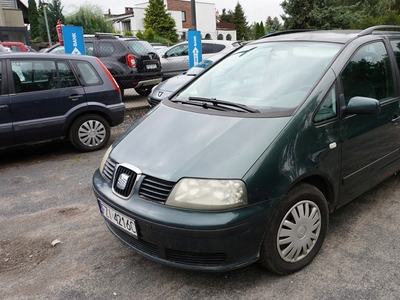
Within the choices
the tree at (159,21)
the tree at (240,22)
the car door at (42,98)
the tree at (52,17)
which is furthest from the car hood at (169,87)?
the tree at (240,22)

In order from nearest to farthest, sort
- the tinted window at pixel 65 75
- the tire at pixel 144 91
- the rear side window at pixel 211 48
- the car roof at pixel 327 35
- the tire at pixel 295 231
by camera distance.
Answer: the tire at pixel 295 231
the car roof at pixel 327 35
the tinted window at pixel 65 75
the tire at pixel 144 91
the rear side window at pixel 211 48

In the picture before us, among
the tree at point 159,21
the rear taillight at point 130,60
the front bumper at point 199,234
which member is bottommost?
the front bumper at point 199,234

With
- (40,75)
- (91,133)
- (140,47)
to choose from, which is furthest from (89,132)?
(140,47)

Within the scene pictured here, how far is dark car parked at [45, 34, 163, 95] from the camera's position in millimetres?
9633

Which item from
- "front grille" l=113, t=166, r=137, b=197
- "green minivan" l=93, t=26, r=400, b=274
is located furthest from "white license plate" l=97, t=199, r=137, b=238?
"front grille" l=113, t=166, r=137, b=197

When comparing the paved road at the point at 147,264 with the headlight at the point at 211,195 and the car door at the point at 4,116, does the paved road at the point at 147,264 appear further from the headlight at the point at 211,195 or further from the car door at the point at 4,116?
the car door at the point at 4,116

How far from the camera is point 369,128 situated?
311 cm

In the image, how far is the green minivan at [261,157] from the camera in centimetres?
229

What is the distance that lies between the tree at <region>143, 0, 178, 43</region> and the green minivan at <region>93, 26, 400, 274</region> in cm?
4322

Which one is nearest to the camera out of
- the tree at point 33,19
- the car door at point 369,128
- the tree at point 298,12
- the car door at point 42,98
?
the car door at point 369,128

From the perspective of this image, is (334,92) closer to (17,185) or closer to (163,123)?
(163,123)

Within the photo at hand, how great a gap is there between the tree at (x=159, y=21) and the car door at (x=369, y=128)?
142 feet

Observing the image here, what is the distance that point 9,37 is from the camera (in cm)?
2600

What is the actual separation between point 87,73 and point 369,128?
4384mm
